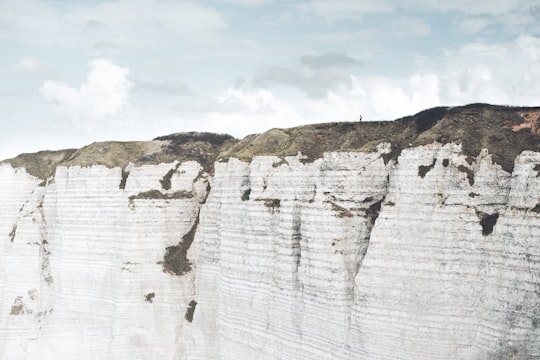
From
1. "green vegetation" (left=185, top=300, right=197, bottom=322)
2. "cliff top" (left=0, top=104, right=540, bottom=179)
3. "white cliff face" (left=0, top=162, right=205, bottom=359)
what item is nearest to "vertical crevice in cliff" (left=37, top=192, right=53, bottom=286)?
"white cliff face" (left=0, top=162, right=205, bottom=359)

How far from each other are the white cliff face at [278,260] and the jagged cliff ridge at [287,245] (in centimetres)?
8

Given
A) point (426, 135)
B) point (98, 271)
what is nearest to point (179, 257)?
point (98, 271)

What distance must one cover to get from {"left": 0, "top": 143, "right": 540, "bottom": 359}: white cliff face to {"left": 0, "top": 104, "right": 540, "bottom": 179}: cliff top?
3.15ft

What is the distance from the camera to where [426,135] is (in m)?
27.1

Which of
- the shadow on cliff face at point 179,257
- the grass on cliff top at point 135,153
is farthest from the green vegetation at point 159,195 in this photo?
the grass on cliff top at point 135,153

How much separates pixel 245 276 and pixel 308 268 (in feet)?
18.3

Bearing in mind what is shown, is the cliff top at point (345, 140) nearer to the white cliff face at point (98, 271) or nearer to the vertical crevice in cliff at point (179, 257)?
the white cliff face at point (98, 271)

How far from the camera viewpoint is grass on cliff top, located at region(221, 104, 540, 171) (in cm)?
2573

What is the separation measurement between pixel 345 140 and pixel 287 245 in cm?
763

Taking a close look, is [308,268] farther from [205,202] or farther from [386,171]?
[205,202]

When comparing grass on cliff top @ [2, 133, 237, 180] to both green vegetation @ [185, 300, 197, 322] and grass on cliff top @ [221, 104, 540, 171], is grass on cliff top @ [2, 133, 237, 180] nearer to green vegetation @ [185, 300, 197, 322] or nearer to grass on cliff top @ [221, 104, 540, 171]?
grass on cliff top @ [221, 104, 540, 171]

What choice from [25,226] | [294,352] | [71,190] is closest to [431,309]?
[294,352]

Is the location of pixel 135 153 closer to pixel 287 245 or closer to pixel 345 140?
pixel 345 140

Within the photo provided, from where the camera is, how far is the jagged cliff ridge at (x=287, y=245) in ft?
77.9
